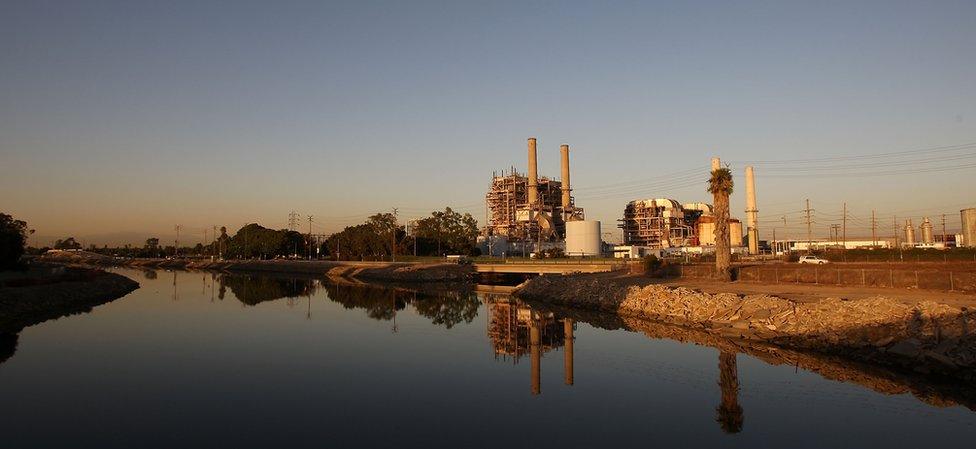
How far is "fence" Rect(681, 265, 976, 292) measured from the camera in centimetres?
4053

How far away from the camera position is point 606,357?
3169 cm

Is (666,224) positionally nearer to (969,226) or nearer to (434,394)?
(969,226)

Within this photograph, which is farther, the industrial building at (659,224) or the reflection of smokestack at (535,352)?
the industrial building at (659,224)

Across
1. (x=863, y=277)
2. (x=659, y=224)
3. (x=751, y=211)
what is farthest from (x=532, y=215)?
(x=863, y=277)

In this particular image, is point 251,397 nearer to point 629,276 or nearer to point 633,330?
point 633,330

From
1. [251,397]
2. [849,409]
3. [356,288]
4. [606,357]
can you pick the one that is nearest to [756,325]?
[606,357]

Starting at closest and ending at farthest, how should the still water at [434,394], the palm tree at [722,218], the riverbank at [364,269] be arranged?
the still water at [434,394] → the palm tree at [722,218] → the riverbank at [364,269]

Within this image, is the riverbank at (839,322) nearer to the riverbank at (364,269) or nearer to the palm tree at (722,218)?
the palm tree at (722,218)

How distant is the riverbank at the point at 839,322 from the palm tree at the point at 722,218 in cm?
852

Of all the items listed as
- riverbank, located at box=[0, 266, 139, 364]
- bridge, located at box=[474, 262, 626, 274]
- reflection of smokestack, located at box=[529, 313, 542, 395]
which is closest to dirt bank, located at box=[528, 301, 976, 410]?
reflection of smokestack, located at box=[529, 313, 542, 395]

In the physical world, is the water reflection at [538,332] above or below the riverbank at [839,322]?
below

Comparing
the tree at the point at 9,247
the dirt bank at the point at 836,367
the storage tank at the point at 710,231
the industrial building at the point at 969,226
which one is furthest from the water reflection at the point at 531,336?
the storage tank at the point at 710,231

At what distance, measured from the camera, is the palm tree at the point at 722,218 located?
56188 mm

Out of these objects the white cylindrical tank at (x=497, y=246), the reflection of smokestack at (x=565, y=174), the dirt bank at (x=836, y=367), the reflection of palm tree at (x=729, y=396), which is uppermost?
the reflection of smokestack at (x=565, y=174)
